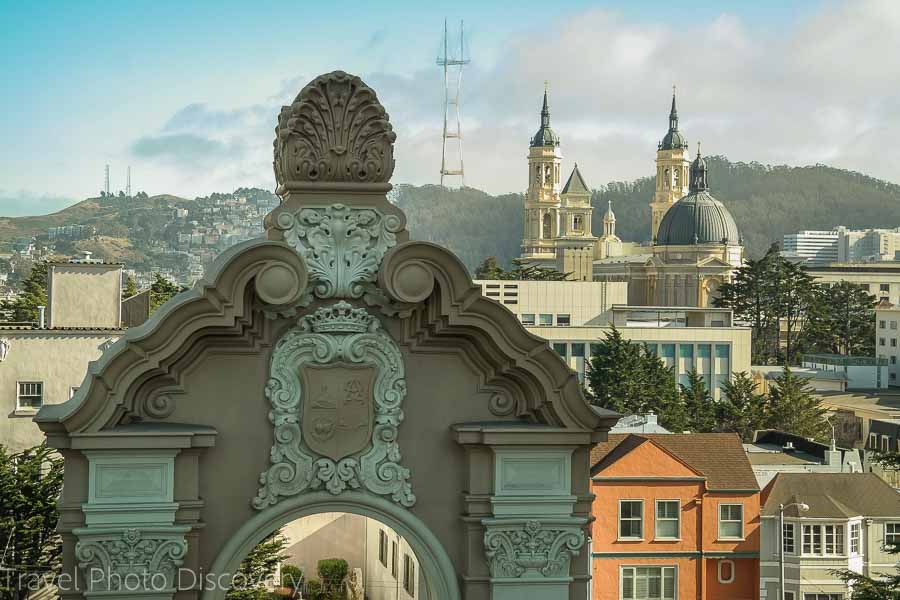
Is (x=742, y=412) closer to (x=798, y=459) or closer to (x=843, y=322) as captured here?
(x=798, y=459)

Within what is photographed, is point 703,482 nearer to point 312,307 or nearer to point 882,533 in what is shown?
point 882,533

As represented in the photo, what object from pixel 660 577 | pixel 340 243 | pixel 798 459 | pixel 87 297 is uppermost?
pixel 87 297

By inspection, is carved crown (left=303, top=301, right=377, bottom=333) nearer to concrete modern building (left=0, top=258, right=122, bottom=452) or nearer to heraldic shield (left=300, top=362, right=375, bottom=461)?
heraldic shield (left=300, top=362, right=375, bottom=461)

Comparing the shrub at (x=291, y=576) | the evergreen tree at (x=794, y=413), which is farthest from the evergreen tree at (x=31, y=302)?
the evergreen tree at (x=794, y=413)

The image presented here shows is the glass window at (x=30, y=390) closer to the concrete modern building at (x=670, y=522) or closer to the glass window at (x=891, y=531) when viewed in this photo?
the concrete modern building at (x=670, y=522)

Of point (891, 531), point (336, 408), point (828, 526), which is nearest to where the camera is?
point (336, 408)

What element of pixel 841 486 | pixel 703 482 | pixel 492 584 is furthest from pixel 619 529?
pixel 492 584

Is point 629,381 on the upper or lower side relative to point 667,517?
upper

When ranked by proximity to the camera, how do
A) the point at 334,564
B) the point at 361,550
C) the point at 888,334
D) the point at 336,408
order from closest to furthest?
1. the point at 336,408
2. the point at 361,550
3. the point at 334,564
4. the point at 888,334

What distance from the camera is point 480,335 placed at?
8289mm

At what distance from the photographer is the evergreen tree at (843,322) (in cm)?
13388

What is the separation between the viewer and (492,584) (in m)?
8.30

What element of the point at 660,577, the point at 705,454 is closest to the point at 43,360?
the point at 660,577

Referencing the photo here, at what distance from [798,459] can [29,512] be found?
3106 cm
